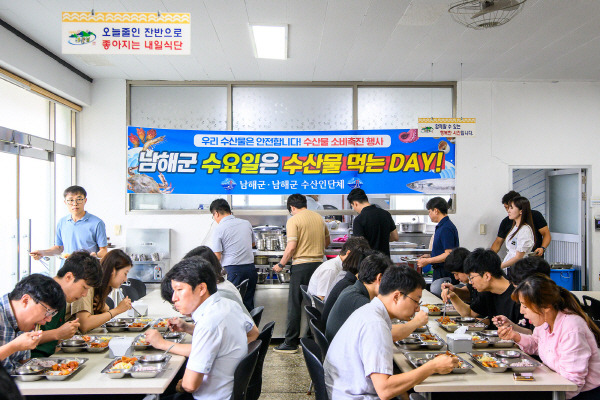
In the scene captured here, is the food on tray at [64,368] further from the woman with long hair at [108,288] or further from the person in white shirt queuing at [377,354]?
the person in white shirt queuing at [377,354]

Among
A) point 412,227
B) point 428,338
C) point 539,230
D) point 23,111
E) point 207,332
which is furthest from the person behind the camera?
point 412,227

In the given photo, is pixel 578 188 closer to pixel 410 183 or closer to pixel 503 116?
pixel 503 116

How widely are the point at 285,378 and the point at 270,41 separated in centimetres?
315

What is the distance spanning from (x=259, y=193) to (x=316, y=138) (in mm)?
992

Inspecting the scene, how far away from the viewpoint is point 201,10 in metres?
4.12

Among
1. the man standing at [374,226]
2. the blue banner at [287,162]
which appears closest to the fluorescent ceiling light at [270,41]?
the blue banner at [287,162]

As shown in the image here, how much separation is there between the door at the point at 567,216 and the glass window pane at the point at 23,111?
21.6 feet

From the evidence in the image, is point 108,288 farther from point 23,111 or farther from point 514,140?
point 514,140

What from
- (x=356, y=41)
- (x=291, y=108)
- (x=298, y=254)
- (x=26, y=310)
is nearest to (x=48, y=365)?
(x=26, y=310)

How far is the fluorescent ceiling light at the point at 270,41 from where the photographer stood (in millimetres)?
4613

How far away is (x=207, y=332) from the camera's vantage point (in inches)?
85.9

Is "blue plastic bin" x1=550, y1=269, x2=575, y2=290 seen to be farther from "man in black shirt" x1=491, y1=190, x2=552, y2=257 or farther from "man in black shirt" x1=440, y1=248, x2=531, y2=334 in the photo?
"man in black shirt" x1=440, y1=248, x2=531, y2=334

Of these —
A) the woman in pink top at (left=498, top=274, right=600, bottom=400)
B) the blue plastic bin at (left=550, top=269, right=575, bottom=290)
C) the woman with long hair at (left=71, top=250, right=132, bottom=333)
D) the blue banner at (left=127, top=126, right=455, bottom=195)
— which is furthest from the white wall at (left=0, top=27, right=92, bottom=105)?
the blue plastic bin at (left=550, top=269, right=575, bottom=290)

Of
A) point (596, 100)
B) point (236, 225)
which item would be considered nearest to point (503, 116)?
point (596, 100)
